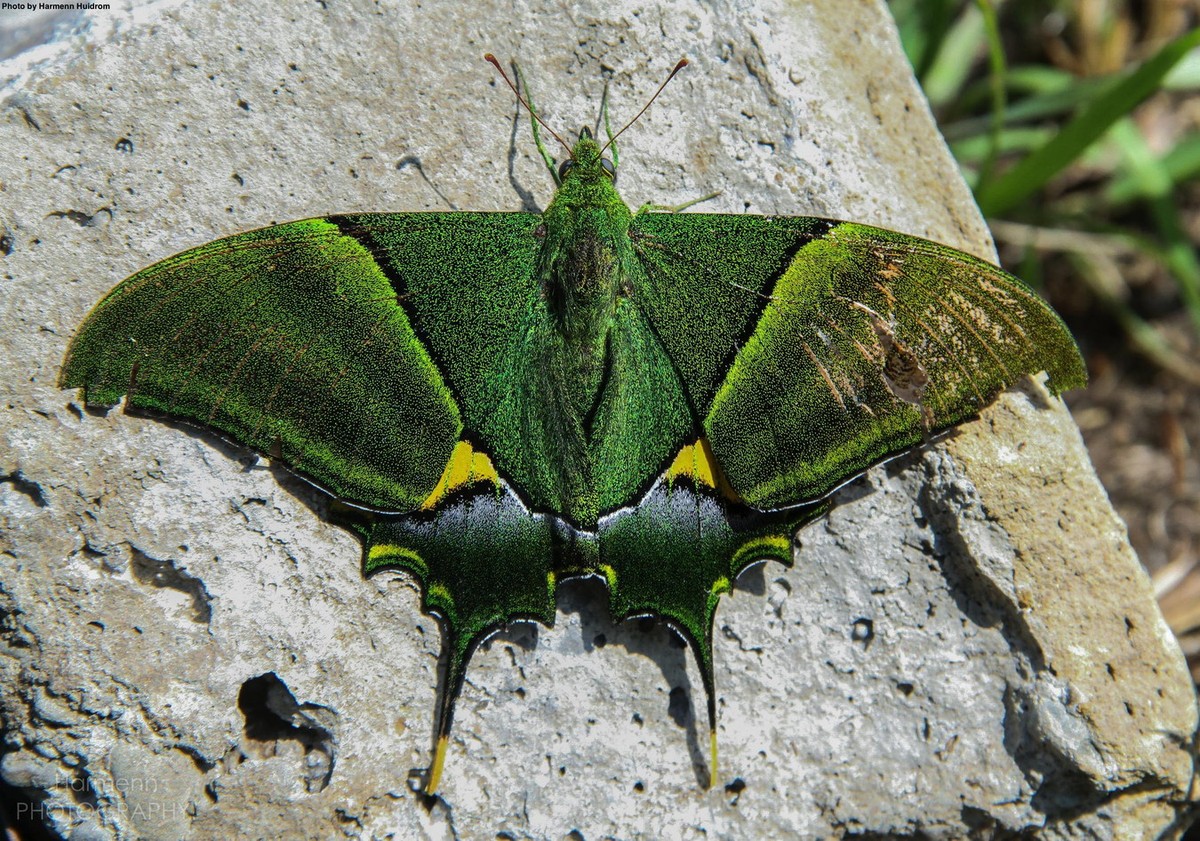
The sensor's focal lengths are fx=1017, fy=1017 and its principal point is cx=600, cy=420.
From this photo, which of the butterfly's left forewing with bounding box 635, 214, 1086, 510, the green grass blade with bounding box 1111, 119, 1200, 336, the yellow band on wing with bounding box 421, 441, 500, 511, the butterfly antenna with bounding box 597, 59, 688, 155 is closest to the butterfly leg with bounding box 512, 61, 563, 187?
the butterfly antenna with bounding box 597, 59, 688, 155

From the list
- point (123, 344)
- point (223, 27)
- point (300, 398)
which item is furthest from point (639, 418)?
point (223, 27)

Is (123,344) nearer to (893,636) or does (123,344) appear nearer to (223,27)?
(223,27)

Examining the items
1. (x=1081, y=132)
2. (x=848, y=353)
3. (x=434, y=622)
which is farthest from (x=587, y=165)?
(x=1081, y=132)

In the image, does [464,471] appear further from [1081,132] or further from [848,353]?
[1081,132]

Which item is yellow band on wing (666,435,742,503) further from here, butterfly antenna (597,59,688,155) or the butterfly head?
butterfly antenna (597,59,688,155)

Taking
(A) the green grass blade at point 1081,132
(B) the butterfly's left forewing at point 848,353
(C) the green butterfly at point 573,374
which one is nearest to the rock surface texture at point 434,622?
(C) the green butterfly at point 573,374

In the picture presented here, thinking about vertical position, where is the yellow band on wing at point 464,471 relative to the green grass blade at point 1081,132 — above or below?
below

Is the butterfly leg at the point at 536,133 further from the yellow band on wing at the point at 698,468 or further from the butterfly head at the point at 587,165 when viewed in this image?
the yellow band on wing at the point at 698,468
